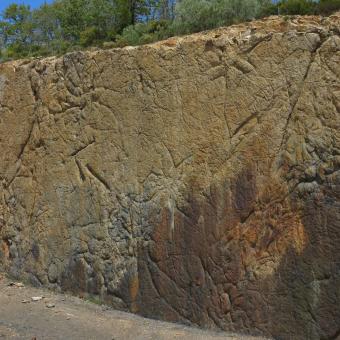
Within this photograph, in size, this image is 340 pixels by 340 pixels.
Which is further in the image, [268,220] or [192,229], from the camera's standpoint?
[192,229]

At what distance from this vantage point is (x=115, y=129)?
8875 millimetres

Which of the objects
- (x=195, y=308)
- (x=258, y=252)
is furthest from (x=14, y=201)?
(x=258, y=252)

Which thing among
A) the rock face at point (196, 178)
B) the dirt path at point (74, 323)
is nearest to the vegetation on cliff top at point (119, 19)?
the rock face at point (196, 178)

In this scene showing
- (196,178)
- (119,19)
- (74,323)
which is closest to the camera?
(196,178)

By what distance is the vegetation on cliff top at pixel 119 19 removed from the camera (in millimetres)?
12172

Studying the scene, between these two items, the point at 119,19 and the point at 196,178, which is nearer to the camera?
the point at 196,178

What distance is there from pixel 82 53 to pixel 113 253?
9.54ft

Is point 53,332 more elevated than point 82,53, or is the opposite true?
point 82,53

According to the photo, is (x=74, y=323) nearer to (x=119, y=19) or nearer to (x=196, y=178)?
(x=196, y=178)

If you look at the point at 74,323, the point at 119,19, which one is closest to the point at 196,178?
the point at 74,323

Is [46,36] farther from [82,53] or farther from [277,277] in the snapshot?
[277,277]

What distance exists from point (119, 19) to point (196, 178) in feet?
51.2

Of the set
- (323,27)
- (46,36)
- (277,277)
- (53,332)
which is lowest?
(53,332)

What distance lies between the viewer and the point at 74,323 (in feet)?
26.7
